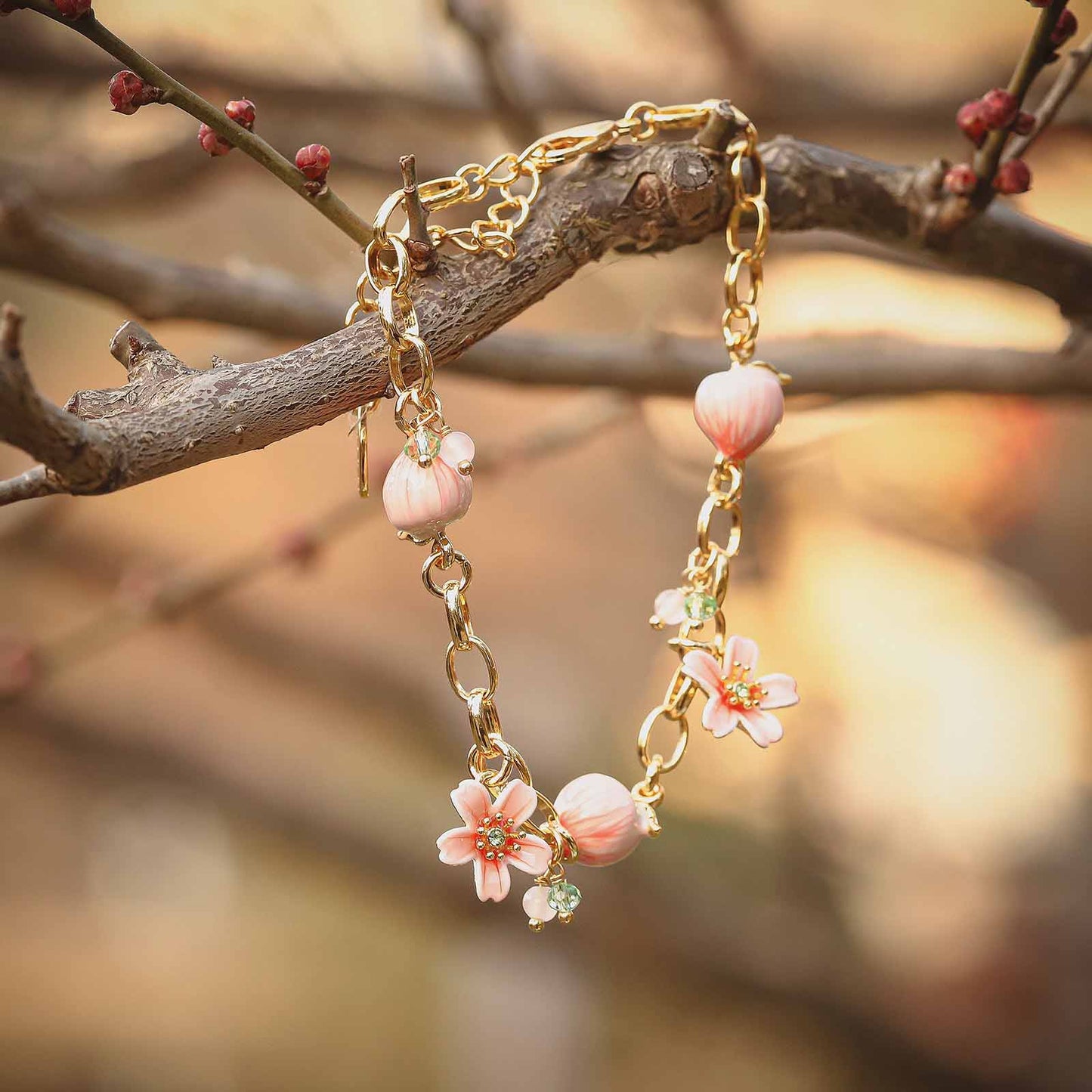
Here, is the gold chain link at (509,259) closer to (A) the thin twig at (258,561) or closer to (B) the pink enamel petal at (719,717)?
(B) the pink enamel petal at (719,717)

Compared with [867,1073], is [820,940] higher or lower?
higher

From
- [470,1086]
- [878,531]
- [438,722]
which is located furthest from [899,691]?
[470,1086]

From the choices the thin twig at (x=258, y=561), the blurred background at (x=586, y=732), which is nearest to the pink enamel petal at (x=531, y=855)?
the thin twig at (x=258, y=561)

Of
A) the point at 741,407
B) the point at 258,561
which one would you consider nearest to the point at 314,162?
the point at 741,407

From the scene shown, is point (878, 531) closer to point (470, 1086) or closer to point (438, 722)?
point (438, 722)

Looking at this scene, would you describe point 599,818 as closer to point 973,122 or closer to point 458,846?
point 458,846

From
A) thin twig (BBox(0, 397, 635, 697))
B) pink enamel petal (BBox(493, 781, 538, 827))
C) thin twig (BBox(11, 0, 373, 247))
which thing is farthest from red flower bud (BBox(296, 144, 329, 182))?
thin twig (BBox(0, 397, 635, 697))
